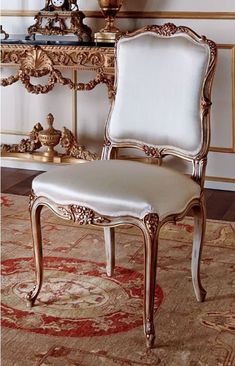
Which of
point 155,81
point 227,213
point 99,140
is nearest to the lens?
point 155,81

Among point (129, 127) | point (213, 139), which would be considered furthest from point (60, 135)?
point (129, 127)

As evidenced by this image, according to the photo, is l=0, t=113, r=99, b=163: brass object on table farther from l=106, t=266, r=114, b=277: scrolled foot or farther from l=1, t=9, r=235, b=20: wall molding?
l=106, t=266, r=114, b=277: scrolled foot

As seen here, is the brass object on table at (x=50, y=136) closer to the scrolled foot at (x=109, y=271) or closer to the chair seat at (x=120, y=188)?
the scrolled foot at (x=109, y=271)

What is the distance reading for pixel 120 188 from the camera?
169 centimetres

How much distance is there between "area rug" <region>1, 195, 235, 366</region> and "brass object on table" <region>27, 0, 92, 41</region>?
1.04 meters

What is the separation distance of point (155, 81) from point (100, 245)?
28.1 inches

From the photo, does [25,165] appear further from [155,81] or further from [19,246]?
[155,81]

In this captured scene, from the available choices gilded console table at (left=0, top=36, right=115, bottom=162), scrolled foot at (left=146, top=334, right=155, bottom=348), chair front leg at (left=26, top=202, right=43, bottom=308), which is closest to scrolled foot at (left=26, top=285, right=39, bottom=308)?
chair front leg at (left=26, top=202, right=43, bottom=308)

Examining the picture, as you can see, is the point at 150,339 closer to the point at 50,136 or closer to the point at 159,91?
the point at 159,91

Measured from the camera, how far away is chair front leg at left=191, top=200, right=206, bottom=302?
1891 mm

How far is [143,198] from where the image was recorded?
164cm

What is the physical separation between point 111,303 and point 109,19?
1553mm

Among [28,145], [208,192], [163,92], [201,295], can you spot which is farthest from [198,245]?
[28,145]

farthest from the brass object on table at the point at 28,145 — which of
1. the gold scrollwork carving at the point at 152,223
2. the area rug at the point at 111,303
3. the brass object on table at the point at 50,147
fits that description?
the gold scrollwork carving at the point at 152,223
